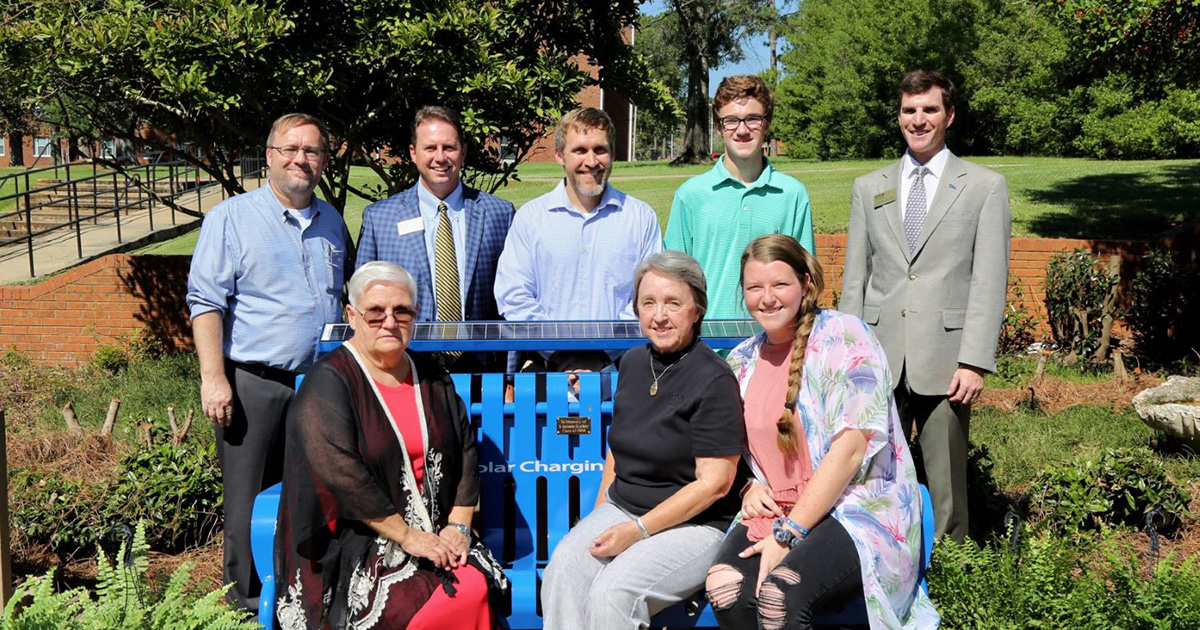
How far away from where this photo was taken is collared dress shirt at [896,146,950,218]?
406 centimetres

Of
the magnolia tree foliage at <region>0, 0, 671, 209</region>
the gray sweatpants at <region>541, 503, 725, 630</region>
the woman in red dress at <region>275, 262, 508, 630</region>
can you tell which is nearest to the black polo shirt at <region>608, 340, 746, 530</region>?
the gray sweatpants at <region>541, 503, 725, 630</region>

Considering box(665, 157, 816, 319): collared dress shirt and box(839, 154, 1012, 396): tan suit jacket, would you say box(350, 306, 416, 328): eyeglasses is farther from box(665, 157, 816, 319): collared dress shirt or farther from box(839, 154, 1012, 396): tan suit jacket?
box(839, 154, 1012, 396): tan suit jacket

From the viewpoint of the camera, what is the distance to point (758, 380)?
3.50 m

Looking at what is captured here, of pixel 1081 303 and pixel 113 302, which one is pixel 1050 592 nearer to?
pixel 1081 303

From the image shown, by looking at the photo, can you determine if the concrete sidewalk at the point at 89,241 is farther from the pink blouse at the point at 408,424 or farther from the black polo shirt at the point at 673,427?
the black polo shirt at the point at 673,427

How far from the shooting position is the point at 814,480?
129 inches

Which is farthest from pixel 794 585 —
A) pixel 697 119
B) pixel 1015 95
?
pixel 697 119

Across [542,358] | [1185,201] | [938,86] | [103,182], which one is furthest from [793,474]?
[103,182]

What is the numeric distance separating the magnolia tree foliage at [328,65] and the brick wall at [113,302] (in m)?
2.39

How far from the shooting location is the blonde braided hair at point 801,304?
331 centimetres

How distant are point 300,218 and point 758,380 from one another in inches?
76.2

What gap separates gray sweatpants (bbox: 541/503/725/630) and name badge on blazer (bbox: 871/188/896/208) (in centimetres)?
158

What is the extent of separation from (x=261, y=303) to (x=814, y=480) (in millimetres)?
2224

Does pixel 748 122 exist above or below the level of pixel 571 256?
A: above
